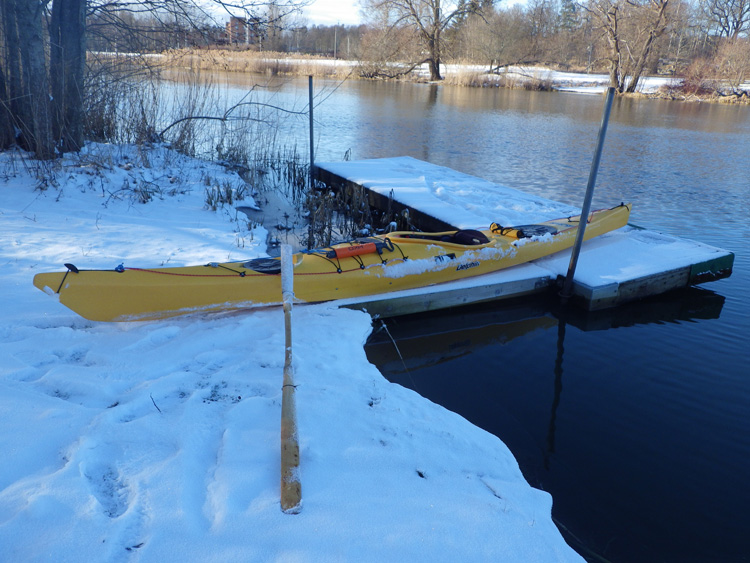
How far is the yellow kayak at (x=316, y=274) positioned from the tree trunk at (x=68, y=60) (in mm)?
4416

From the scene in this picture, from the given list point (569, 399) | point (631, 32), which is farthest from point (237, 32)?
point (631, 32)

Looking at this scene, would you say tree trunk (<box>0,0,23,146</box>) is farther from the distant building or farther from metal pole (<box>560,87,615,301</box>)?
metal pole (<box>560,87,615,301</box>)

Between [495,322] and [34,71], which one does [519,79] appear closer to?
[34,71]

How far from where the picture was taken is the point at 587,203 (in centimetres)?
459

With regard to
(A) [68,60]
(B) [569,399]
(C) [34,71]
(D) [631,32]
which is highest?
(D) [631,32]

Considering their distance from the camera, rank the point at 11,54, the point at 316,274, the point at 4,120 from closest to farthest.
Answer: the point at 316,274 → the point at 11,54 → the point at 4,120

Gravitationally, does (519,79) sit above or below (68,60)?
above

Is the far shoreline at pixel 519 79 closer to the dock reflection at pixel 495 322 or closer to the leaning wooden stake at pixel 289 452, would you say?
the dock reflection at pixel 495 322

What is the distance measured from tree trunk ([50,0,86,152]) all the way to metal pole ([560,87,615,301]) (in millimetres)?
6355

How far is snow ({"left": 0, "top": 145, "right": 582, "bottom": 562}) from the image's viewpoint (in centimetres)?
179

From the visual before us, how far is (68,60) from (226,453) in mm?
6766

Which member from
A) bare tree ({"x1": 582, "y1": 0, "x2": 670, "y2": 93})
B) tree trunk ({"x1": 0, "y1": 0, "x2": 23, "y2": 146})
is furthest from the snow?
bare tree ({"x1": 582, "y1": 0, "x2": 670, "y2": 93})

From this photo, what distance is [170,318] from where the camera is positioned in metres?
3.67

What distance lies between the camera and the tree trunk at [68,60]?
673cm
